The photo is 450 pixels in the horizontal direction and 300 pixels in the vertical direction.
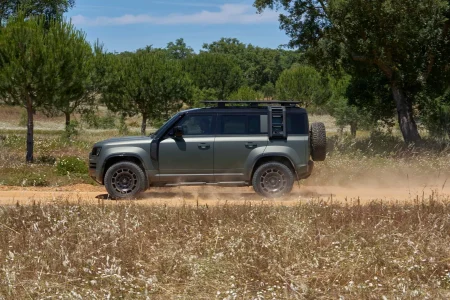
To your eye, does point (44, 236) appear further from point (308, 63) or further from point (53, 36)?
point (308, 63)

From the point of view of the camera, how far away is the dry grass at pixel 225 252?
673cm

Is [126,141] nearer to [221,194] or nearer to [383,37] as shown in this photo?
[221,194]

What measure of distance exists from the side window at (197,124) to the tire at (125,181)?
4.19 feet

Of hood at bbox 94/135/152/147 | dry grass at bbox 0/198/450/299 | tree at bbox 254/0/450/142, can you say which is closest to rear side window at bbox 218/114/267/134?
hood at bbox 94/135/152/147

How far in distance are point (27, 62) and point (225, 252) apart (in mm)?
15592

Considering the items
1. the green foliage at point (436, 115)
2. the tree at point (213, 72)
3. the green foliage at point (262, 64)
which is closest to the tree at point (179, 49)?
the green foliage at point (262, 64)

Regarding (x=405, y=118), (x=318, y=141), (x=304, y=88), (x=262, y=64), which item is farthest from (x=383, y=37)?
(x=262, y=64)

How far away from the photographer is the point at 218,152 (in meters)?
12.7

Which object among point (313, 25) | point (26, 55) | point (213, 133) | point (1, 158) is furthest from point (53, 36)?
point (213, 133)

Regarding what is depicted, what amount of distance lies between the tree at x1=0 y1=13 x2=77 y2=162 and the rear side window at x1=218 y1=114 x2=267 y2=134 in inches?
422

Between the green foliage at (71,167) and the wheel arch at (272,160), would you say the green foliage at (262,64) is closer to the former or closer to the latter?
the green foliage at (71,167)

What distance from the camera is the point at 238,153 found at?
1270 cm

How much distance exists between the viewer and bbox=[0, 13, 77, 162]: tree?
21234 millimetres

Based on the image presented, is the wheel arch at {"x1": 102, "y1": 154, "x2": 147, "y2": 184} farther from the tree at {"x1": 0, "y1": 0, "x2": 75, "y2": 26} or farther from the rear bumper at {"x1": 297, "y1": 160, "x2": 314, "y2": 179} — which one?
the tree at {"x1": 0, "y1": 0, "x2": 75, "y2": 26}
